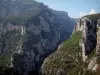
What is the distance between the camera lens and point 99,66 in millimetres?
182500

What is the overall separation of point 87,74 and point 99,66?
11484 mm

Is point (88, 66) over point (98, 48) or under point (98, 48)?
under

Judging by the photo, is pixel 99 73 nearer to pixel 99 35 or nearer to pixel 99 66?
pixel 99 66

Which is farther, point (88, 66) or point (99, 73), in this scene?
point (88, 66)

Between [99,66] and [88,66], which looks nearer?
[99,66]

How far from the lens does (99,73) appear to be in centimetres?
17588

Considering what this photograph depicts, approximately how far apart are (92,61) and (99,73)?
2182cm

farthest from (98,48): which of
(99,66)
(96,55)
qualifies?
(99,66)

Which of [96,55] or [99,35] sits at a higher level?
[99,35]

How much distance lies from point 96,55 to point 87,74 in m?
14.7

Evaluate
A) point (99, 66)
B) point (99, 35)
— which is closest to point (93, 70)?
point (99, 66)

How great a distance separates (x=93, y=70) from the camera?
7323 inches

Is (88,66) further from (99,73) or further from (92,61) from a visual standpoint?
(99,73)

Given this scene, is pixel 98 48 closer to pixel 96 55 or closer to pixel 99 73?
pixel 96 55
